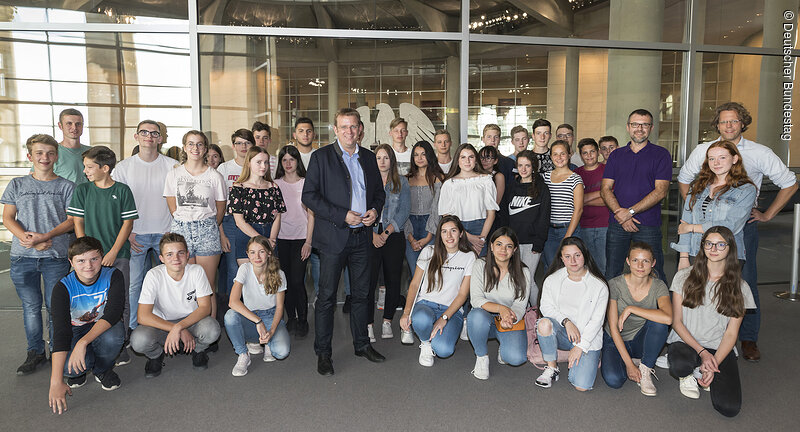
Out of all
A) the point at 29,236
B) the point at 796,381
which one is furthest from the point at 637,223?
the point at 29,236

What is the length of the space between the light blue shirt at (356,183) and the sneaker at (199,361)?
1.41 m

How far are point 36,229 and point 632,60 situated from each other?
19.1ft

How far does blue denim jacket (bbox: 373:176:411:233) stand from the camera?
4.14m

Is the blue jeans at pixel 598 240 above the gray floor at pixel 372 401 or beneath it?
above

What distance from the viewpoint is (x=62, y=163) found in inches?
164

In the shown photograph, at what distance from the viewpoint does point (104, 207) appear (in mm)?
3531

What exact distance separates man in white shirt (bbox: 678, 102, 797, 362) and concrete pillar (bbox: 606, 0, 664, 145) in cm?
212

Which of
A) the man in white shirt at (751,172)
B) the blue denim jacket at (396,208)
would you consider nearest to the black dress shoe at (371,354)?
the blue denim jacket at (396,208)

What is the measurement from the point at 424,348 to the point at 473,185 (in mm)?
1329

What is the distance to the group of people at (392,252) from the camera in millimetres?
3127

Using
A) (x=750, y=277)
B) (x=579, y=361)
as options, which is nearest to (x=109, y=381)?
(x=579, y=361)

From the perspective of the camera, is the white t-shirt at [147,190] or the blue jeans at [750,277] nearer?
the blue jeans at [750,277]

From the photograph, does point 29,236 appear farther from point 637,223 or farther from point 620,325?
point 637,223

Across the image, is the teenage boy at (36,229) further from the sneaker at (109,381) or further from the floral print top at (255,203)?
the floral print top at (255,203)
